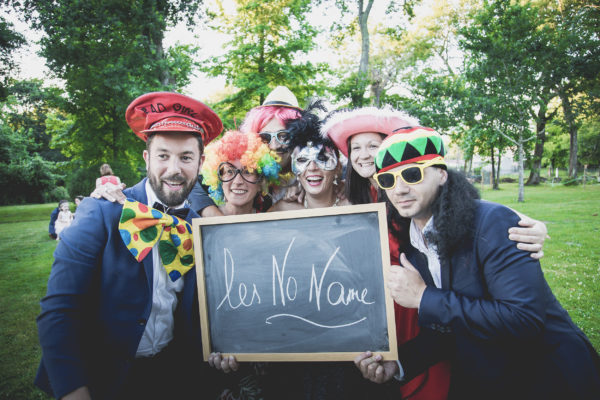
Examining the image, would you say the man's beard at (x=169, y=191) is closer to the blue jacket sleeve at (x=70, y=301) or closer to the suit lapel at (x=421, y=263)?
the blue jacket sleeve at (x=70, y=301)

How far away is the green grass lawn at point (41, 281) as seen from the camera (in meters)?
4.18

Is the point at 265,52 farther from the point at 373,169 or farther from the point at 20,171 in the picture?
the point at 20,171

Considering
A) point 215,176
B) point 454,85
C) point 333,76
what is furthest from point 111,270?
point 454,85

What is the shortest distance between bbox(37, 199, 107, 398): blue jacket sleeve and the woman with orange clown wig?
3.73 ft

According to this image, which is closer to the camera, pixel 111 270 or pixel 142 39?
→ pixel 111 270

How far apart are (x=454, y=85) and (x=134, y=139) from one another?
1748cm

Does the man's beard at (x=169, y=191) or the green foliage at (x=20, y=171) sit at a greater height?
the green foliage at (x=20, y=171)

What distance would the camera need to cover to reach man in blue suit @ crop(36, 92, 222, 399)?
1.77 m

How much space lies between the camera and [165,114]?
217cm

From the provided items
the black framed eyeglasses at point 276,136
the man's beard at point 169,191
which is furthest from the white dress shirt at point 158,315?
the black framed eyeglasses at point 276,136

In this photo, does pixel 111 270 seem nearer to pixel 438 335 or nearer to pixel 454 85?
pixel 438 335

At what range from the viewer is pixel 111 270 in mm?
1908

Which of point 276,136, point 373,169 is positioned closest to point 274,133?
point 276,136

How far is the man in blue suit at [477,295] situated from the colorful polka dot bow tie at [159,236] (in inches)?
51.7
